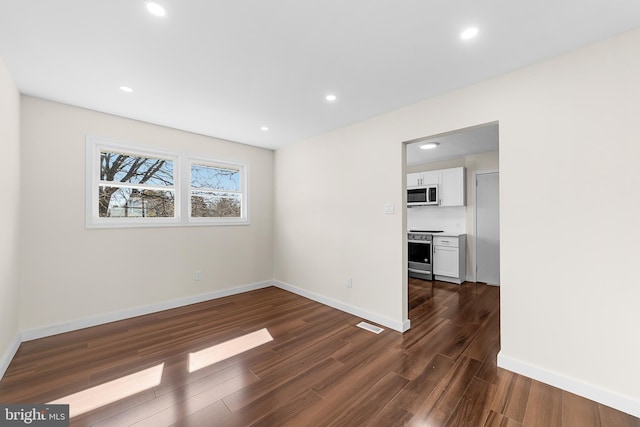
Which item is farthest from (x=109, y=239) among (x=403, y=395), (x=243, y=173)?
(x=403, y=395)

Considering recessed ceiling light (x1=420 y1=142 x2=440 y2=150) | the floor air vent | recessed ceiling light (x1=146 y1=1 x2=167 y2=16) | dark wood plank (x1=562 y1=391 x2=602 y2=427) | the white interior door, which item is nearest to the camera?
recessed ceiling light (x1=146 y1=1 x2=167 y2=16)

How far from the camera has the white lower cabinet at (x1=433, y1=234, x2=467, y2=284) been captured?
4.89 metres

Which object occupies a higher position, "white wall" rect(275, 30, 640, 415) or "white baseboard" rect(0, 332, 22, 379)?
"white wall" rect(275, 30, 640, 415)

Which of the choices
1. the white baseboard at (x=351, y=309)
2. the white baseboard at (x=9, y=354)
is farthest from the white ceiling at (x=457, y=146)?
the white baseboard at (x=9, y=354)

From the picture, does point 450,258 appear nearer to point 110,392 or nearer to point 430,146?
point 430,146

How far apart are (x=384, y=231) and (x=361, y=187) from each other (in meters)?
0.66

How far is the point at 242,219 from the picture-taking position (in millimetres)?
4477

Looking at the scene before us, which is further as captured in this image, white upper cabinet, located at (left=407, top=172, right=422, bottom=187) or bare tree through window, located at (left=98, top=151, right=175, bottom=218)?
white upper cabinet, located at (left=407, top=172, right=422, bottom=187)

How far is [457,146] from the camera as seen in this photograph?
4426 mm

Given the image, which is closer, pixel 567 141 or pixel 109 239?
pixel 567 141

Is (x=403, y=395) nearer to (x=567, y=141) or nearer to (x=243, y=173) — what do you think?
(x=567, y=141)

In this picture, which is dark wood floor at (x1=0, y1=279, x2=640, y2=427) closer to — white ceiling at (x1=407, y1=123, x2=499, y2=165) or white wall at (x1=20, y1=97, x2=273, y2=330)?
white wall at (x1=20, y1=97, x2=273, y2=330)

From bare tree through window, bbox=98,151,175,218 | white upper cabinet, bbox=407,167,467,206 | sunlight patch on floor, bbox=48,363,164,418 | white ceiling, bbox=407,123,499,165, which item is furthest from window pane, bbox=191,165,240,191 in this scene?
white upper cabinet, bbox=407,167,467,206

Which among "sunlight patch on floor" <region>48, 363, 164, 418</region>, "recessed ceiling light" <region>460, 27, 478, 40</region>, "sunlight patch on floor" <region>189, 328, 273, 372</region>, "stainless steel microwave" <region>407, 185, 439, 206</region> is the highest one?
"recessed ceiling light" <region>460, 27, 478, 40</region>
